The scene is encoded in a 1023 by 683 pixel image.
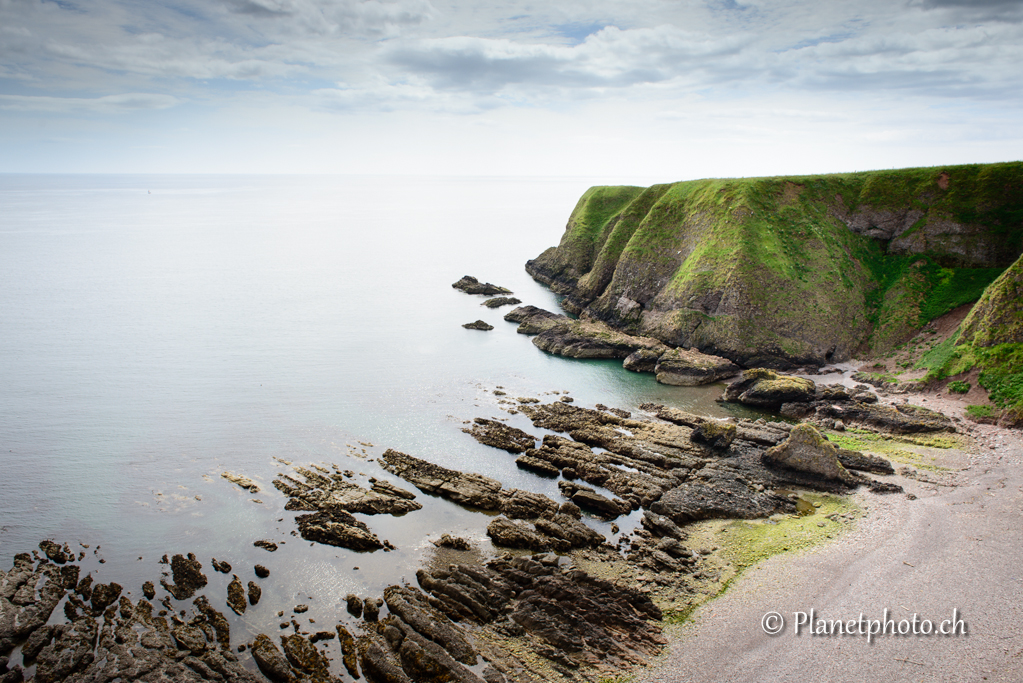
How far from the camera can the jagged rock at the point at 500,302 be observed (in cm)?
9525

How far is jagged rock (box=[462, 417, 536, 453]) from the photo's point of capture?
44188 mm

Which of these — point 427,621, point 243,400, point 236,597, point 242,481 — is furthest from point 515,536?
point 243,400

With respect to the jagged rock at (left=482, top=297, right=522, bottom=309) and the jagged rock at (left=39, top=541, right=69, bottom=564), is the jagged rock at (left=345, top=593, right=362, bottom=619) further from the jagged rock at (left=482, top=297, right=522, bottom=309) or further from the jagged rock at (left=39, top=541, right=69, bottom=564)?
the jagged rock at (left=482, top=297, right=522, bottom=309)

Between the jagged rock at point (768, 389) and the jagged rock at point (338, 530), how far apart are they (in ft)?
121

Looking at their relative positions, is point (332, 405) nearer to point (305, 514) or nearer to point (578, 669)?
point (305, 514)

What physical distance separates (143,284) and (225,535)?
96.7 m

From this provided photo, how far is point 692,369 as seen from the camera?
58.9m

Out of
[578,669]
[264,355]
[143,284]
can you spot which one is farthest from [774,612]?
[143,284]

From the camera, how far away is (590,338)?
70.2m

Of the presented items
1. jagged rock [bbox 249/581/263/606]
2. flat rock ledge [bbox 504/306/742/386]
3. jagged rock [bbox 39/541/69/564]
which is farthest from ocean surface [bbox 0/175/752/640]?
flat rock ledge [bbox 504/306/742/386]

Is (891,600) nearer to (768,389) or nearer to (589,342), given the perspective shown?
(768,389)

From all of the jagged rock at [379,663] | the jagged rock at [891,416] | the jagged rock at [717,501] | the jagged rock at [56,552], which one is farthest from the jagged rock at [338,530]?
the jagged rock at [891,416]

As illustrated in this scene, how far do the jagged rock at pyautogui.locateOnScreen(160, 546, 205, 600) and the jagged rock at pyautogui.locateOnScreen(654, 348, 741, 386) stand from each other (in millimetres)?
45655

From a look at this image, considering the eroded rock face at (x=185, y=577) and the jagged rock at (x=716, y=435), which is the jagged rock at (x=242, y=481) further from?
the jagged rock at (x=716, y=435)
